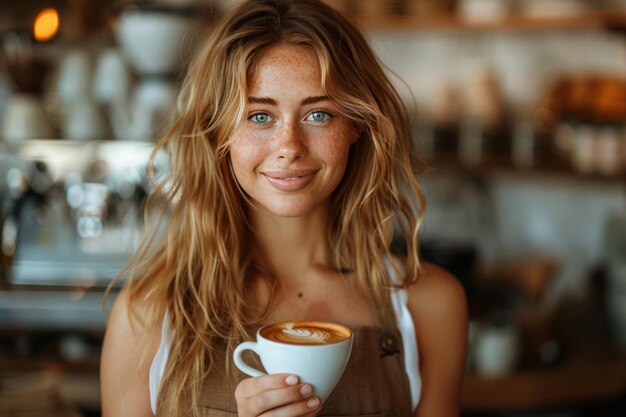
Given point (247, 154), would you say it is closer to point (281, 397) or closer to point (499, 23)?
point (281, 397)

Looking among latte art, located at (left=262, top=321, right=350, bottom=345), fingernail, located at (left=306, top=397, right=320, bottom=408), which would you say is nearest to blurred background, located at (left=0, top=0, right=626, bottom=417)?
latte art, located at (left=262, top=321, right=350, bottom=345)

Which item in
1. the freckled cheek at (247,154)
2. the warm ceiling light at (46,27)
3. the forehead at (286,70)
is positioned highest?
the warm ceiling light at (46,27)

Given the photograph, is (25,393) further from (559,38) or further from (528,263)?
(559,38)

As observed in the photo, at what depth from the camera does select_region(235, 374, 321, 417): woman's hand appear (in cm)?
98

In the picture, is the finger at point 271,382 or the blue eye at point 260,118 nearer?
the finger at point 271,382

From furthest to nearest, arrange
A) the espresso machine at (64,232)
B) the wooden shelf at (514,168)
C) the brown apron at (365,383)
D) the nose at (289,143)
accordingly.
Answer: the wooden shelf at (514,168)
the espresso machine at (64,232)
the brown apron at (365,383)
the nose at (289,143)

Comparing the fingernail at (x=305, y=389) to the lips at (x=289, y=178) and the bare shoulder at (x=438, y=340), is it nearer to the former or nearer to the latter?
the lips at (x=289, y=178)

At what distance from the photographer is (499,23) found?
3.23 m

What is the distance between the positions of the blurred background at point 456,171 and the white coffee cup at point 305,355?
1.29m

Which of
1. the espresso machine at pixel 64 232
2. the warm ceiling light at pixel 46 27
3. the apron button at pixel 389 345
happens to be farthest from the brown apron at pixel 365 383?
the warm ceiling light at pixel 46 27

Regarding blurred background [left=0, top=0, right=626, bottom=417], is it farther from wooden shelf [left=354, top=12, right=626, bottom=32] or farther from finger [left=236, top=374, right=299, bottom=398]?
finger [left=236, top=374, right=299, bottom=398]

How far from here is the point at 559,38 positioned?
134 inches

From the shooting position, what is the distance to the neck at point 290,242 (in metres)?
1.28

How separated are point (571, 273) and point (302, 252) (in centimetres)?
236
